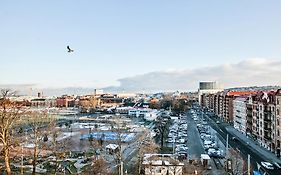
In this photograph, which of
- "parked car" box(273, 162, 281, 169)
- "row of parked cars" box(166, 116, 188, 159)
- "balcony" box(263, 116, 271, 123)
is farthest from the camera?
"balcony" box(263, 116, 271, 123)

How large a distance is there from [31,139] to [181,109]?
50.1m

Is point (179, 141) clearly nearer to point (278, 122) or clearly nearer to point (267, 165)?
point (278, 122)

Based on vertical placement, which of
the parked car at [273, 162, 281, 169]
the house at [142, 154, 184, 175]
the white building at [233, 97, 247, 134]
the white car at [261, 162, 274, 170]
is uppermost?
the white building at [233, 97, 247, 134]

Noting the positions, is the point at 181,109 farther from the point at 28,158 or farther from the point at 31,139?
the point at 28,158

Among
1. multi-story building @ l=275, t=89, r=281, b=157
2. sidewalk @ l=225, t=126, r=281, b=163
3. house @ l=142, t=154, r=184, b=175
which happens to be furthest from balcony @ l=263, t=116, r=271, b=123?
house @ l=142, t=154, r=184, b=175

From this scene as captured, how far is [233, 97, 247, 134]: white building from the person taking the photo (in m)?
43.0

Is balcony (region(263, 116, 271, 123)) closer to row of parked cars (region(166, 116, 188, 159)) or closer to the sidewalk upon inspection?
the sidewalk

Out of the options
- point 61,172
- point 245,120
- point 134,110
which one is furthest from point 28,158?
point 134,110

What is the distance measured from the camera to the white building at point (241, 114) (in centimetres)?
4300

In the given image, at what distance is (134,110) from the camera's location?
269 feet

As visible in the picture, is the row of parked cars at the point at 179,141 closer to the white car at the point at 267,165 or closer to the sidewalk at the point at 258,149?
the white car at the point at 267,165

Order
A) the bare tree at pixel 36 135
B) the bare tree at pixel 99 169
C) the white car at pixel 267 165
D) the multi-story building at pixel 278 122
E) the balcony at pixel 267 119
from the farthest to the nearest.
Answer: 1. the balcony at pixel 267 119
2. the multi-story building at pixel 278 122
3. the white car at pixel 267 165
4. the bare tree at pixel 99 169
5. the bare tree at pixel 36 135

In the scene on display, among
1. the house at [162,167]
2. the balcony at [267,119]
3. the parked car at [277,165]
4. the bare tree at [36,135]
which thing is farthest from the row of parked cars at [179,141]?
the bare tree at [36,135]

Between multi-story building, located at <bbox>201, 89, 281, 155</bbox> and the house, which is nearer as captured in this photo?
the house
